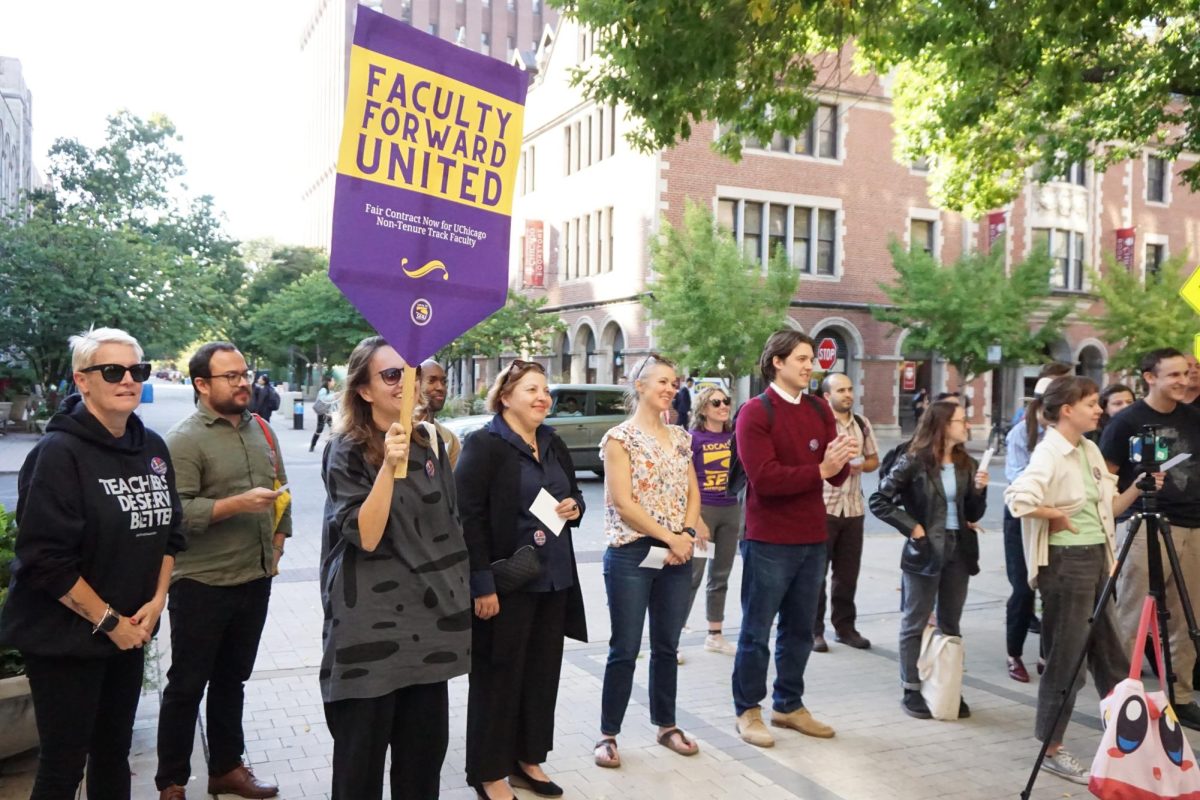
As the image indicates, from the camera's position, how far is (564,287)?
3572cm

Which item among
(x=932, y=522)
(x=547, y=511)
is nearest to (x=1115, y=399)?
(x=932, y=522)

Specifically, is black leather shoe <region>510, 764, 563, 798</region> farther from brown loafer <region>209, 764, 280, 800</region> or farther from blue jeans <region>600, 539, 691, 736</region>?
brown loafer <region>209, 764, 280, 800</region>

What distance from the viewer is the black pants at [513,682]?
4.24 meters

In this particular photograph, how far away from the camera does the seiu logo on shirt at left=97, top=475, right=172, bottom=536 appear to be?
10.9ft

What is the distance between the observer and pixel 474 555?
4105 mm

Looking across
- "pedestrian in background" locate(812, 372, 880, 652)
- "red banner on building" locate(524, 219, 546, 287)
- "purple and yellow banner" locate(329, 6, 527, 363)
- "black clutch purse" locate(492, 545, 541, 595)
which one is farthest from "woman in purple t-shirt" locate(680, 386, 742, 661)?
"red banner on building" locate(524, 219, 546, 287)

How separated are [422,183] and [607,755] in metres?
2.89

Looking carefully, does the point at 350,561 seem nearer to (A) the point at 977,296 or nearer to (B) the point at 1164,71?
(B) the point at 1164,71

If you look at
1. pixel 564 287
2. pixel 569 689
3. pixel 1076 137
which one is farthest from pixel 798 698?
pixel 564 287

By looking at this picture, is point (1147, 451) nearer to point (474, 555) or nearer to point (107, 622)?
point (474, 555)

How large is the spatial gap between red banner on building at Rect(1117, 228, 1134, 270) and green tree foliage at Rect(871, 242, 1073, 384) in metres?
7.13

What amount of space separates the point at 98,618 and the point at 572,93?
1321 inches

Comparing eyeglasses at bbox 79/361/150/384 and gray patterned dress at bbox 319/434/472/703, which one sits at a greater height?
eyeglasses at bbox 79/361/150/384

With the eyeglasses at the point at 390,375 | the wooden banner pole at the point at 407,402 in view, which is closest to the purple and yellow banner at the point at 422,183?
the wooden banner pole at the point at 407,402
